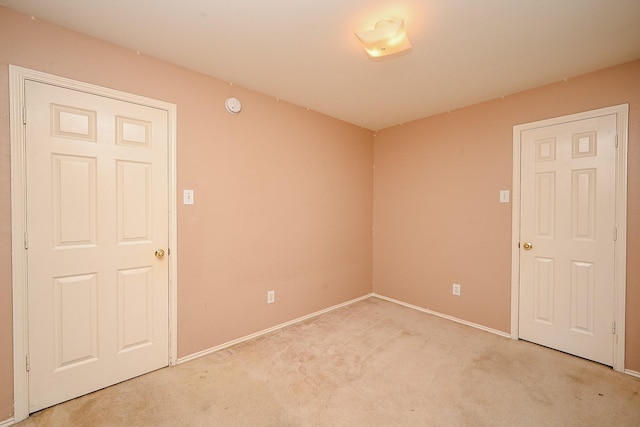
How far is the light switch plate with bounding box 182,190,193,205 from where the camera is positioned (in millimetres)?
2286

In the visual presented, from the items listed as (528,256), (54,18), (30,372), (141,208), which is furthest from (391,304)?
(54,18)

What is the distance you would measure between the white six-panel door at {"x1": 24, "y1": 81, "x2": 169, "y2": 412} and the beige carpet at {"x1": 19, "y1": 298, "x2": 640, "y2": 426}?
24 centimetres

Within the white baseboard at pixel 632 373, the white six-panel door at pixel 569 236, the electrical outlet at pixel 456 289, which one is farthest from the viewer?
the electrical outlet at pixel 456 289

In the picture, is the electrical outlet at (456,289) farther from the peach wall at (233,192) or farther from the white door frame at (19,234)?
the white door frame at (19,234)

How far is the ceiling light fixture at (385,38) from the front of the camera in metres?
1.57

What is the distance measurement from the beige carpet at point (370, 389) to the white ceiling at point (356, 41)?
246cm

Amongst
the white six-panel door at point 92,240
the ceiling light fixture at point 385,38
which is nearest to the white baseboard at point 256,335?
the white six-panel door at point 92,240

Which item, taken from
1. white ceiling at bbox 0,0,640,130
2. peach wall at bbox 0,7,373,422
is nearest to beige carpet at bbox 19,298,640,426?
peach wall at bbox 0,7,373,422

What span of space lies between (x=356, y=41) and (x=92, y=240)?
2299mm

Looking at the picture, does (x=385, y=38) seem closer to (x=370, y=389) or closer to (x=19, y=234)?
(x=370, y=389)

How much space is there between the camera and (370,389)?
197 centimetres

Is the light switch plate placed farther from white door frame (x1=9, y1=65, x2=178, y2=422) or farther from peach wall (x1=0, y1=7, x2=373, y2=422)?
white door frame (x1=9, y1=65, x2=178, y2=422)

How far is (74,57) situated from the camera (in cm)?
182

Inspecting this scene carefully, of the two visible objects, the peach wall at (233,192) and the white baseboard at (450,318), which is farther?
the white baseboard at (450,318)
